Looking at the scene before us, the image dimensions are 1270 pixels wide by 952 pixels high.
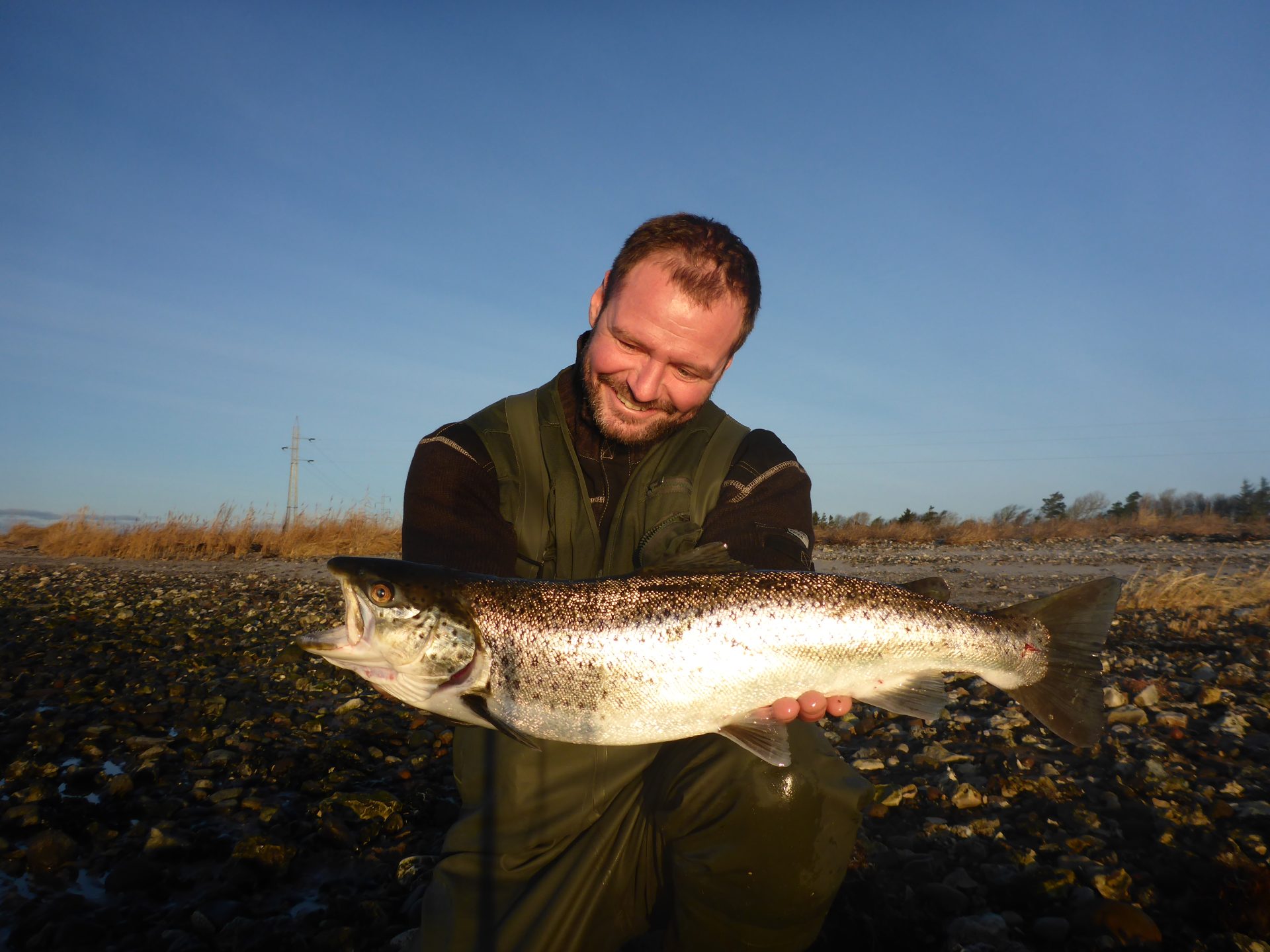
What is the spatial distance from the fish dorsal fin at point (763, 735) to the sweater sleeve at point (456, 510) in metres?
1.31

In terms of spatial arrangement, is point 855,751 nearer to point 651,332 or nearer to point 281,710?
point 651,332

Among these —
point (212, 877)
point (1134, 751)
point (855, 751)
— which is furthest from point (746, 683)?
point (1134, 751)

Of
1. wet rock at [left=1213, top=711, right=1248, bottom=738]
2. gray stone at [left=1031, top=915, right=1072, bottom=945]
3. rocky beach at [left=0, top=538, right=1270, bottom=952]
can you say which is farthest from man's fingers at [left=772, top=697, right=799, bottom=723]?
wet rock at [left=1213, top=711, right=1248, bottom=738]

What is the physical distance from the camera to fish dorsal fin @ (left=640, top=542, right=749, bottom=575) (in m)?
3.06

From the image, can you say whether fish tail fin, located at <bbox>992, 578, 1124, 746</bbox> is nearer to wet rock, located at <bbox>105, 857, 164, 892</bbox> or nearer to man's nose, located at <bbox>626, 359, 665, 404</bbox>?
man's nose, located at <bbox>626, 359, 665, 404</bbox>

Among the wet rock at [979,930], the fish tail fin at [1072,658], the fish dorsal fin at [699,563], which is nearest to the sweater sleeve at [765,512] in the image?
the fish dorsal fin at [699,563]

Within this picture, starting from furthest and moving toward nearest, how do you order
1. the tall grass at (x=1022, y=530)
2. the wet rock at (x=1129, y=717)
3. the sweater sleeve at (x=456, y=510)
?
the tall grass at (x=1022, y=530) → the wet rock at (x=1129, y=717) → the sweater sleeve at (x=456, y=510)

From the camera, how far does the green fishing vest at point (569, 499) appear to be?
3711 mm

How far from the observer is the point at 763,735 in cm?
287

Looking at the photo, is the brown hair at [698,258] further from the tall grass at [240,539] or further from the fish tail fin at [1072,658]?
the tall grass at [240,539]

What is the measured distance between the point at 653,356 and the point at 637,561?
1.03m

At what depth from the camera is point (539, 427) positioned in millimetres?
3859

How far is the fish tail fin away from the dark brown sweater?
1.05m

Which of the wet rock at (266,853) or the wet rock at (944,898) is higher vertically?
the wet rock at (944,898)
